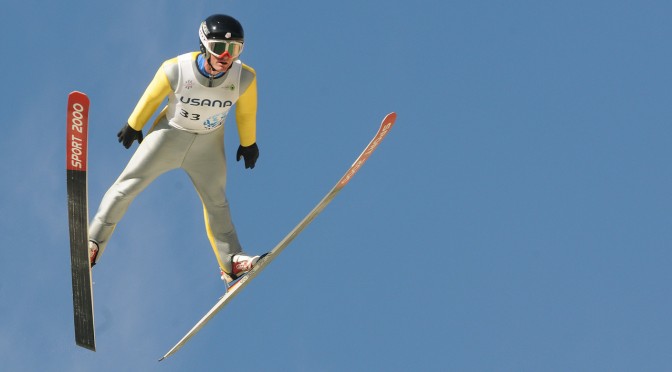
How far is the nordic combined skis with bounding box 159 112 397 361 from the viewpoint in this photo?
15.1m

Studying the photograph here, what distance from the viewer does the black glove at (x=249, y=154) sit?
1516 centimetres

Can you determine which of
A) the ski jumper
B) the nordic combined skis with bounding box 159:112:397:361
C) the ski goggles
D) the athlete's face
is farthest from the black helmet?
the nordic combined skis with bounding box 159:112:397:361

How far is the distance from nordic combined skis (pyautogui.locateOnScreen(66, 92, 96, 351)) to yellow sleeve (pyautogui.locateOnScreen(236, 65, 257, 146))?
199 cm

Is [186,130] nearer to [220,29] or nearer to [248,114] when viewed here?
[248,114]

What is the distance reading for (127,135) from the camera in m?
14.7

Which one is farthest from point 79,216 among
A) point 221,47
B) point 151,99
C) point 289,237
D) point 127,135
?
point 289,237

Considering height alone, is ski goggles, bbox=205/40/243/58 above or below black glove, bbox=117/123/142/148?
above

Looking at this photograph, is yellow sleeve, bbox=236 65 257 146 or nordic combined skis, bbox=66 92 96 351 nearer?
nordic combined skis, bbox=66 92 96 351

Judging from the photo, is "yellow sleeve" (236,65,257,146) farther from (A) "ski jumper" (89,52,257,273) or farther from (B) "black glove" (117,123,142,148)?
(B) "black glove" (117,123,142,148)

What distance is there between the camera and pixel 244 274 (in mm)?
15320

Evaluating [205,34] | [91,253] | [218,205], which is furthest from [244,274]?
[205,34]

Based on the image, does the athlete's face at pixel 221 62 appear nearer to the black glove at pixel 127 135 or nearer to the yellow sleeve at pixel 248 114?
the yellow sleeve at pixel 248 114

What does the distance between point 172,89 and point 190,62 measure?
36 centimetres

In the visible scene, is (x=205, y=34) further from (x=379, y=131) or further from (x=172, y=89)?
(x=379, y=131)
